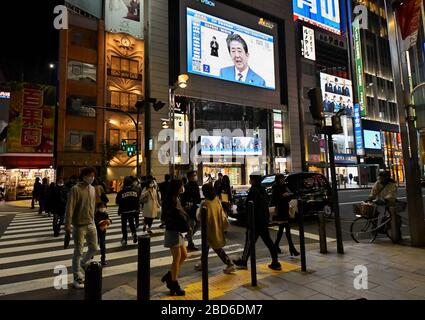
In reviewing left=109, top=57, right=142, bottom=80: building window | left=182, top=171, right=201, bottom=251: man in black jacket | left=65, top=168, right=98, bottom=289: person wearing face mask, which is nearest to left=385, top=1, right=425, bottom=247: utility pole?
left=182, top=171, right=201, bottom=251: man in black jacket

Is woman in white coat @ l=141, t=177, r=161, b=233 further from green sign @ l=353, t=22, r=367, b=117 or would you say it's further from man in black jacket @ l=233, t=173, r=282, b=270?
green sign @ l=353, t=22, r=367, b=117

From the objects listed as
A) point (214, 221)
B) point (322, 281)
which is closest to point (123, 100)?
point (214, 221)

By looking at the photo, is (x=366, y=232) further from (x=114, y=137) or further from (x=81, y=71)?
(x=81, y=71)

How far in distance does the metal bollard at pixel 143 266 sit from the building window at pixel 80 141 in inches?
1122

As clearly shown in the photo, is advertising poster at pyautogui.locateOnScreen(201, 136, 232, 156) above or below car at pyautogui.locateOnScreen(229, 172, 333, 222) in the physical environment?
above

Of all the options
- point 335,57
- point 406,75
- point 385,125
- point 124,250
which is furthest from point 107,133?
point 385,125

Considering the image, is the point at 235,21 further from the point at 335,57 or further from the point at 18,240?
the point at 18,240

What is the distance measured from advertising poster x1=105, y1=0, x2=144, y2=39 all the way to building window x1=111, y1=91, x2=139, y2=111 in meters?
6.90

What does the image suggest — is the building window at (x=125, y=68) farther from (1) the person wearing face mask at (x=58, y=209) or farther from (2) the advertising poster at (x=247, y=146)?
(1) the person wearing face mask at (x=58, y=209)

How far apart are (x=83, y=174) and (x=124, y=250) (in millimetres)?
2913

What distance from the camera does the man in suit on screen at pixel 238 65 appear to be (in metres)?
31.6

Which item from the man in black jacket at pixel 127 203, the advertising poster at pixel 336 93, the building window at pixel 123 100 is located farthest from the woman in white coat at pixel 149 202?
the advertising poster at pixel 336 93

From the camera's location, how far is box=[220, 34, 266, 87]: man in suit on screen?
104ft

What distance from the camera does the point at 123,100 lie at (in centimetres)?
3117
